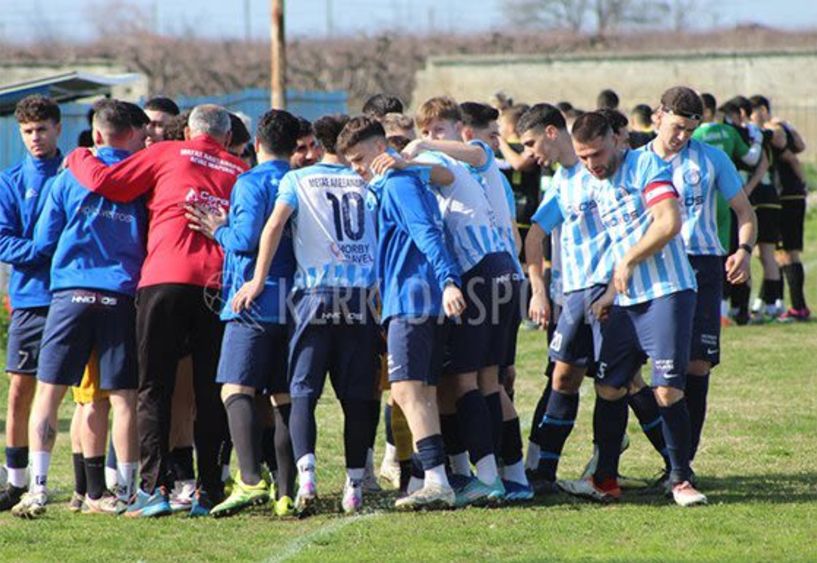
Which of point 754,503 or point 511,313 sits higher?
point 511,313

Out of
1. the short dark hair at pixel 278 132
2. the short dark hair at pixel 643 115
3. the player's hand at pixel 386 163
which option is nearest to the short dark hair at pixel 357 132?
the player's hand at pixel 386 163

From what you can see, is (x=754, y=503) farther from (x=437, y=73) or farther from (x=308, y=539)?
(x=437, y=73)

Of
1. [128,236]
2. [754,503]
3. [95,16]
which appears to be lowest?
[754,503]

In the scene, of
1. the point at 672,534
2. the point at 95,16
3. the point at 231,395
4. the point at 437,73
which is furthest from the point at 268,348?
the point at 95,16

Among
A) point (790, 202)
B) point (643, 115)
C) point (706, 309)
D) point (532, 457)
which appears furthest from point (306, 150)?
point (790, 202)

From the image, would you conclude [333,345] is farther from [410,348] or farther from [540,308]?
[540,308]

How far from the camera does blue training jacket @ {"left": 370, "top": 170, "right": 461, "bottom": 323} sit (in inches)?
325

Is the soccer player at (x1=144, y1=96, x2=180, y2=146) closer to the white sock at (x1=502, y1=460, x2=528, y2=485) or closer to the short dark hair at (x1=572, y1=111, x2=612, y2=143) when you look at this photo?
the short dark hair at (x1=572, y1=111, x2=612, y2=143)

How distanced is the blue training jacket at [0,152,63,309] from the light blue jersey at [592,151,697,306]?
120 inches

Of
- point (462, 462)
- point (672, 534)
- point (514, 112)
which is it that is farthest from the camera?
point (514, 112)

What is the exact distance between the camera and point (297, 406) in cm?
834

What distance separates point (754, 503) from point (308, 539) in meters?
2.47

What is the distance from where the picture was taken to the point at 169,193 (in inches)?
335

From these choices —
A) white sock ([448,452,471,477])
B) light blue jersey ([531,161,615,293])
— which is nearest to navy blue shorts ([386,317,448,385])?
white sock ([448,452,471,477])
